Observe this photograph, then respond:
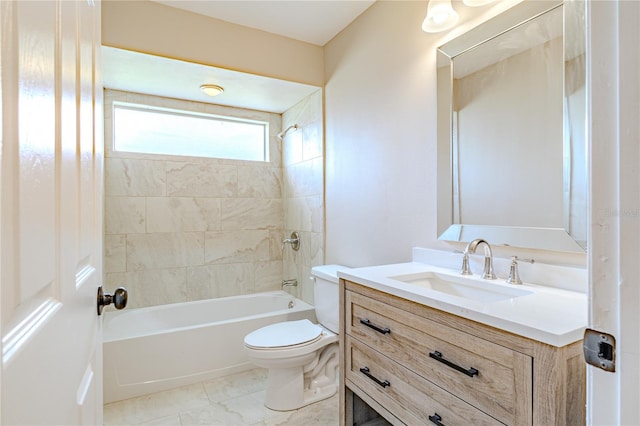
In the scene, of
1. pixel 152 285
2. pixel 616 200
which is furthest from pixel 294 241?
pixel 616 200

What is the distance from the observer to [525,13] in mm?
1334

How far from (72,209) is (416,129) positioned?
1.65m

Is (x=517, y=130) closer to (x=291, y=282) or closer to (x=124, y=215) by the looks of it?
(x=291, y=282)

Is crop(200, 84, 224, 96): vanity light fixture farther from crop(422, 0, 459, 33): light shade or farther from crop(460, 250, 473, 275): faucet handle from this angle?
crop(460, 250, 473, 275): faucet handle

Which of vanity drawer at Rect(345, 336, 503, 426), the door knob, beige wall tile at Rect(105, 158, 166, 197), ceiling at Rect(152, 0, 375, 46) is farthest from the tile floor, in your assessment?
ceiling at Rect(152, 0, 375, 46)

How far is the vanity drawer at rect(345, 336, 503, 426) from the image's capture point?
101cm

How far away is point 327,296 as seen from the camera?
2238 mm

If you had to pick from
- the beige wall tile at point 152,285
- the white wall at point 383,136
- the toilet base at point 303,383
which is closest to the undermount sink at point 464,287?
the white wall at point 383,136

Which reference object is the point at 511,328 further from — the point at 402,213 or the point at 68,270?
the point at 402,213

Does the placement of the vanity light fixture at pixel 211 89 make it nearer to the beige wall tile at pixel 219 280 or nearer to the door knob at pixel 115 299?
the beige wall tile at pixel 219 280

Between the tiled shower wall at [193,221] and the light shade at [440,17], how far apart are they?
1.38 meters

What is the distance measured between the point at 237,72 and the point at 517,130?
1.93 metres

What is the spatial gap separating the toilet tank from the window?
64.1 inches

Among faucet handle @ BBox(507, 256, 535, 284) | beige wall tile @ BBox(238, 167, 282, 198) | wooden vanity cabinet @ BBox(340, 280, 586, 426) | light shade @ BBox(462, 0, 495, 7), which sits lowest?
wooden vanity cabinet @ BBox(340, 280, 586, 426)
